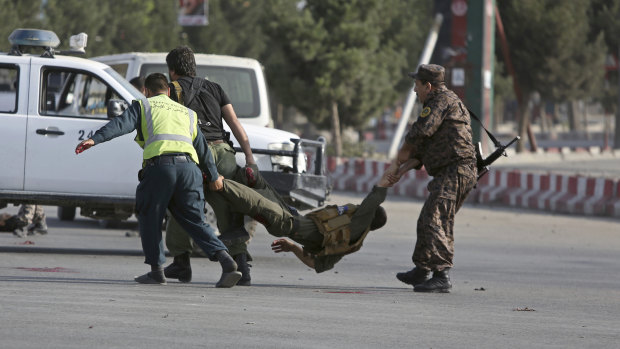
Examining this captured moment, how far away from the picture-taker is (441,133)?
10180 mm

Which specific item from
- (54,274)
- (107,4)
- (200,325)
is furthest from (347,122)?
(200,325)

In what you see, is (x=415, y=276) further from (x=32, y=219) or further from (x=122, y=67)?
(x=122, y=67)

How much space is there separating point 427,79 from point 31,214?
6022 millimetres

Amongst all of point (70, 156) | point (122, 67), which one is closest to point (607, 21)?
point (122, 67)

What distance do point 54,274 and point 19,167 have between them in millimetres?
2088

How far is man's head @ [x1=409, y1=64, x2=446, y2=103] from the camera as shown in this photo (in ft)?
33.7

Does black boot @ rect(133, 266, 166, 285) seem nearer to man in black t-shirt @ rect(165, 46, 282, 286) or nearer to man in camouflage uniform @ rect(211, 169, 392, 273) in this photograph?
man in black t-shirt @ rect(165, 46, 282, 286)

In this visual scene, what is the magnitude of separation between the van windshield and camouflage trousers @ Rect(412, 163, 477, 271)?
18.0 feet

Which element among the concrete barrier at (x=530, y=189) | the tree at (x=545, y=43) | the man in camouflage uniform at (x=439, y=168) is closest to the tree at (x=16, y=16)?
the concrete barrier at (x=530, y=189)

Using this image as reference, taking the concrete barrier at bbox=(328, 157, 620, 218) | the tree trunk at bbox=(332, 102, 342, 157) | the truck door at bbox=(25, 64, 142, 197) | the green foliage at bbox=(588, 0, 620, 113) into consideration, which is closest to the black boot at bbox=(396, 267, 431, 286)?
the truck door at bbox=(25, 64, 142, 197)

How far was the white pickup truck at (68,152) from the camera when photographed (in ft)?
40.4

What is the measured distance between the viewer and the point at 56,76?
45.6 ft

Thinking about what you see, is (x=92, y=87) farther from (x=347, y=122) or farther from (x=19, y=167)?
(x=347, y=122)

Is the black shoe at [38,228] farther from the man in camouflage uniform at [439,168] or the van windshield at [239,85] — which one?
the man in camouflage uniform at [439,168]
